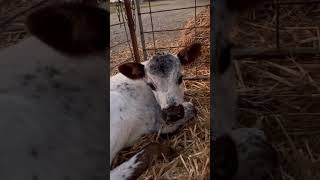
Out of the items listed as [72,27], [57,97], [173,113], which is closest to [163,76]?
[173,113]

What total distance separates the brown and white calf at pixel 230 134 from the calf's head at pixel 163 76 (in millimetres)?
1792

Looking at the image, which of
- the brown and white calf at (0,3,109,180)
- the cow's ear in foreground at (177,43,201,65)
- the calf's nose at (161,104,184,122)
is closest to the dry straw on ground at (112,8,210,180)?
the calf's nose at (161,104,184,122)

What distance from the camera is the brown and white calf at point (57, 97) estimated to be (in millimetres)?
986

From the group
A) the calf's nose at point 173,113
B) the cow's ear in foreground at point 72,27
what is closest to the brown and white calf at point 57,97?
the cow's ear in foreground at point 72,27

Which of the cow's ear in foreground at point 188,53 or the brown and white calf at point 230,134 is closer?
the brown and white calf at point 230,134

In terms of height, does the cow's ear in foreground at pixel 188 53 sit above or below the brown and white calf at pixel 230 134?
below

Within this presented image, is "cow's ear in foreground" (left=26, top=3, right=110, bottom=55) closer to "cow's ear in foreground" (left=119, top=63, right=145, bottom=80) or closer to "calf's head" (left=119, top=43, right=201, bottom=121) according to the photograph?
"calf's head" (left=119, top=43, right=201, bottom=121)

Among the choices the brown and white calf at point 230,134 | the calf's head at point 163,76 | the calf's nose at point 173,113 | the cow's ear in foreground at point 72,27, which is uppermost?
the cow's ear in foreground at point 72,27

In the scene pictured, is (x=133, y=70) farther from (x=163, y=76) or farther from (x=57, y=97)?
(x=57, y=97)

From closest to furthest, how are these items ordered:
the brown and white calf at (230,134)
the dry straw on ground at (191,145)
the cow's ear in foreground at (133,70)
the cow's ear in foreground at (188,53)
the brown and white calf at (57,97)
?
the brown and white calf at (230,134) → the brown and white calf at (57,97) → the dry straw on ground at (191,145) → the cow's ear in foreground at (133,70) → the cow's ear in foreground at (188,53)

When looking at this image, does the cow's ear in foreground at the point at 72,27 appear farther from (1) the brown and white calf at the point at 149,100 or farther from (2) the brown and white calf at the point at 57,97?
(1) the brown and white calf at the point at 149,100

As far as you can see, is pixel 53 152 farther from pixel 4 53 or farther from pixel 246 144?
pixel 246 144

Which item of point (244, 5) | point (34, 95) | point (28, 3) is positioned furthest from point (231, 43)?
point (34, 95)

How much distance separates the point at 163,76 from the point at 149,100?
0.21 m
